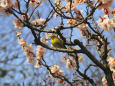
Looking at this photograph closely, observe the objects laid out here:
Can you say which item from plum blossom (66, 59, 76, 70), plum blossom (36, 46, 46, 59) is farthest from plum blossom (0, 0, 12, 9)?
plum blossom (66, 59, 76, 70)

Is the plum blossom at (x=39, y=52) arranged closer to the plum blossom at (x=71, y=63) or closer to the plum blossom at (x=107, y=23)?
the plum blossom at (x=71, y=63)

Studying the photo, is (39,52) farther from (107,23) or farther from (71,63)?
(107,23)

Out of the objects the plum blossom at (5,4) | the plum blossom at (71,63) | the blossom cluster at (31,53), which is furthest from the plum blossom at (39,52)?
the plum blossom at (5,4)

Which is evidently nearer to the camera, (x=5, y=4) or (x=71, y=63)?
(x=5, y=4)

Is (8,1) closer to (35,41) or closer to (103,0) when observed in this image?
(35,41)

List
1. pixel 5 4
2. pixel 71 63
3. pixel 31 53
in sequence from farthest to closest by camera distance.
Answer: pixel 71 63, pixel 31 53, pixel 5 4

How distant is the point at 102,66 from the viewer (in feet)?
8.39

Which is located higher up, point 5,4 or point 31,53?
point 5,4

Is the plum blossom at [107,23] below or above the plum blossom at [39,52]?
above

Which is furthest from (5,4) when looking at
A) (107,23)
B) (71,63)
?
(71,63)

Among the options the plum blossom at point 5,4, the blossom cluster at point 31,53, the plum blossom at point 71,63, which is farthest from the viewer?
the plum blossom at point 71,63

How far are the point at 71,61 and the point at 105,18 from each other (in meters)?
1.77

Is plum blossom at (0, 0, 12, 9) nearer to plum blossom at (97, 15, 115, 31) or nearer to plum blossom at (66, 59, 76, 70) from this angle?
plum blossom at (97, 15, 115, 31)

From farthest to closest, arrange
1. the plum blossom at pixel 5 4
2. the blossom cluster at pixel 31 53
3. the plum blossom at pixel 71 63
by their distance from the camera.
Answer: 1. the plum blossom at pixel 71 63
2. the blossom cluster at pixel 31 53
3. the plum blossom at pixel 5 4
